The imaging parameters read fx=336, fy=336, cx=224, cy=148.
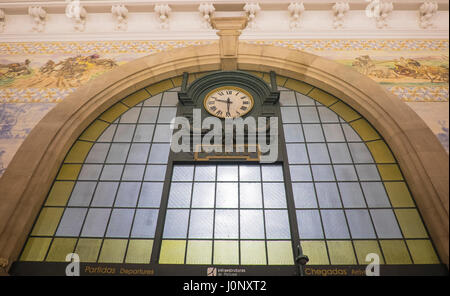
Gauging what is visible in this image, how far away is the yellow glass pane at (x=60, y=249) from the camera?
21.0 ft

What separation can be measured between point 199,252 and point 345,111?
5204 mm

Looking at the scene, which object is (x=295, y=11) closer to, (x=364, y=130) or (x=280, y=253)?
(x=364, y=130)

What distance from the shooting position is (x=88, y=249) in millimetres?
6500

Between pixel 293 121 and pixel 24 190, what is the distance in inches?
247

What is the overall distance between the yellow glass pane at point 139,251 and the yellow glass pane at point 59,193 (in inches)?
74.6

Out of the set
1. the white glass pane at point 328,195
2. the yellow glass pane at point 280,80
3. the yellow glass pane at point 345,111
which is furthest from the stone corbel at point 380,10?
the white glass pane at point 328,195

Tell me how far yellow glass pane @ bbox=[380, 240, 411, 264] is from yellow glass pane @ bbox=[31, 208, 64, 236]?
650 centimetres

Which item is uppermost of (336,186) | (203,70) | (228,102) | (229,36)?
(229,36)

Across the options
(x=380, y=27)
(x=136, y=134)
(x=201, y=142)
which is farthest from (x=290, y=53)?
(x=136, y=134)

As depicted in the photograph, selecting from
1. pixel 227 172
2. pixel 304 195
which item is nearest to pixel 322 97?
pixel 304 195

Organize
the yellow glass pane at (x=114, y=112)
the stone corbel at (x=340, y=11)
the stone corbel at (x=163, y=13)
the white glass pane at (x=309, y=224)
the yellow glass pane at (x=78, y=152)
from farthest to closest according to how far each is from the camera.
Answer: the stone corbel at (x=163, y=13) < the stone corbel at (x=340, y=11) < the yellow glass pane at (x=114, y=112) < the yellow glass pane at (x=78, y=152) < the white glass pane at (x=309, y=224)

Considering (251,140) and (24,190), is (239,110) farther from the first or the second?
(24,190)

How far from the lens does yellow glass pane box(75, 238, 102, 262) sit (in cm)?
639

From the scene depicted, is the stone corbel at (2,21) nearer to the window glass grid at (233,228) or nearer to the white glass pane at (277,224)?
the window glass grid at (233,228)
